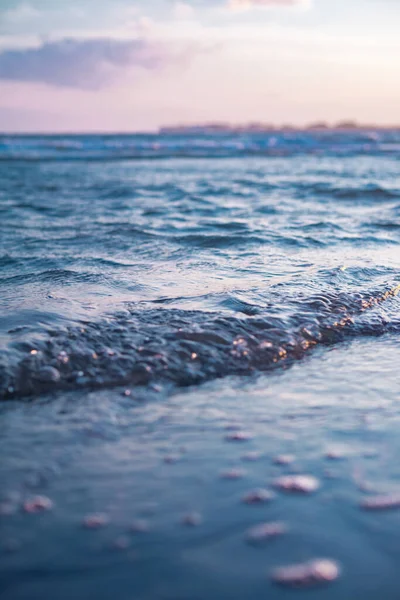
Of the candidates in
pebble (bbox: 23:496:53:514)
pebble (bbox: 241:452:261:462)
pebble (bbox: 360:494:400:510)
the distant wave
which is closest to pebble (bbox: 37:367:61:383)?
pebble (bbox: 23:496:53:514)

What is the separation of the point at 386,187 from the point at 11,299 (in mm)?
9818

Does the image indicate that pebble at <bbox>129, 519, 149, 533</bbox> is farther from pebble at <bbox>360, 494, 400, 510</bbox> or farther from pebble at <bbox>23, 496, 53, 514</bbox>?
pebble at <bbox>360, 494, 400, 510</bbox>

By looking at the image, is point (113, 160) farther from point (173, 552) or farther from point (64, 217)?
point (173, 552)

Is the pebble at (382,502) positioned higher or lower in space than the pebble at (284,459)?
lower

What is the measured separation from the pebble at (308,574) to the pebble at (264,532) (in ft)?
0.40

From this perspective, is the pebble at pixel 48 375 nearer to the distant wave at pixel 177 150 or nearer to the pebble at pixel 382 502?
the pebble at pixel 382 502

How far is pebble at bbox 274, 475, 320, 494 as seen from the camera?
6.57 ft

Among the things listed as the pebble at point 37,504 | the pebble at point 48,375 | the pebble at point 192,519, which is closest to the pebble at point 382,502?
the pebble at point 192,519

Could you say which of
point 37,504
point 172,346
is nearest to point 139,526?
point 37,504

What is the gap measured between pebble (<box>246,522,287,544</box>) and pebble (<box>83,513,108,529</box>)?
1.44 feet

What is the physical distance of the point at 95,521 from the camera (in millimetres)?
1826

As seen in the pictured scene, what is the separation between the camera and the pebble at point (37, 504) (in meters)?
1.89

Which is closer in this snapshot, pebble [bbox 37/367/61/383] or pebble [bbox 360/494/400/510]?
pebble [bbox 360/494/400/510]

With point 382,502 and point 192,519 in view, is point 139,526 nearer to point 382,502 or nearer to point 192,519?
point 192,519
